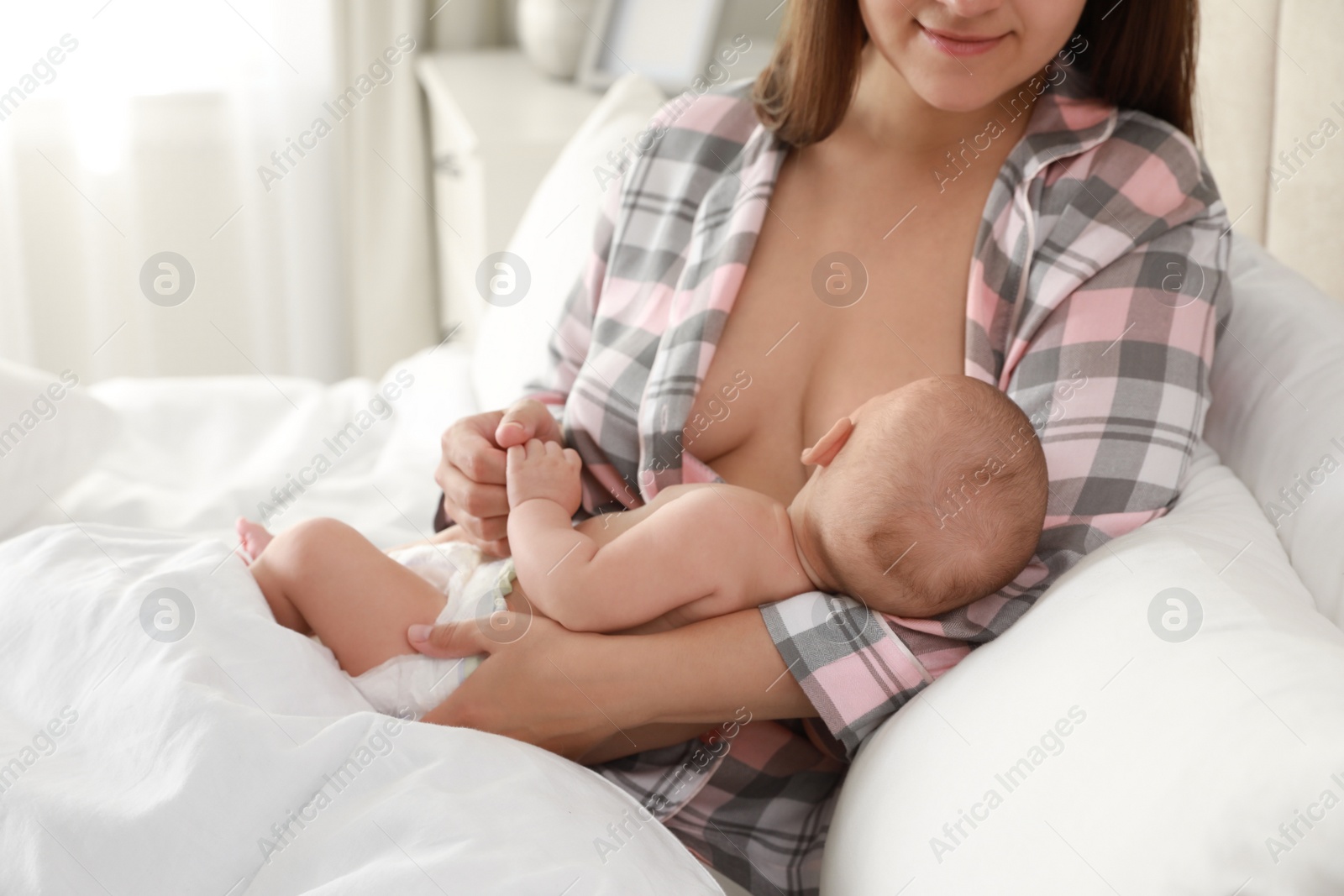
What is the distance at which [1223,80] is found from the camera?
1.30 m

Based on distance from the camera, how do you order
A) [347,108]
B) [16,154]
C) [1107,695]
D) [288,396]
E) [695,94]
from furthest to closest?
1. [347,108]
2. [16,154]
3. [288,396]
4. [695,94]
5. [1107,695]

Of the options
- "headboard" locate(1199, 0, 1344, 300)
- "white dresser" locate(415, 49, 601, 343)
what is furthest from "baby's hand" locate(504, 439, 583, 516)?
"white dresser" locate(415, 49, 601, 343)

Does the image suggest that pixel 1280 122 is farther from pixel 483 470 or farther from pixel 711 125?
pixel 483 470

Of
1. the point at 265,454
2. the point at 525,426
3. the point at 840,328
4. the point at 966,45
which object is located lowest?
the point at 265,454

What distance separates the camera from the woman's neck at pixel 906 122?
3.73ft

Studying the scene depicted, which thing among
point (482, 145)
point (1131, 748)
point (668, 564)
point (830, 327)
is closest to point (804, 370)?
point (830, 327)

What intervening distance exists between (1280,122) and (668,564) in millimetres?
854

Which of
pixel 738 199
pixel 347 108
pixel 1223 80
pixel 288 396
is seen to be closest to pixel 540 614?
pixel 738 199

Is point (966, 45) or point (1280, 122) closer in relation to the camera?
point (966, 45)

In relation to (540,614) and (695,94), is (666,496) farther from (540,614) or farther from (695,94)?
(695,94)

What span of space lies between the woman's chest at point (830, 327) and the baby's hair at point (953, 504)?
0.15 m

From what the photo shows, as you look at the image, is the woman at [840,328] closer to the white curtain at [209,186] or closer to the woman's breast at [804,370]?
the woman's breast at [804,370]

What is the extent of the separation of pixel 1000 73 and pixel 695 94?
41cm

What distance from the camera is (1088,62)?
3.74 feet
